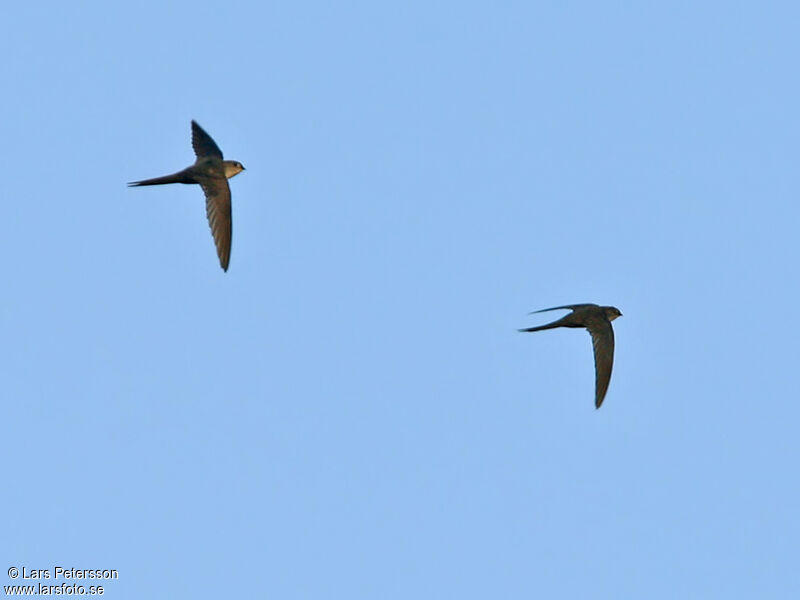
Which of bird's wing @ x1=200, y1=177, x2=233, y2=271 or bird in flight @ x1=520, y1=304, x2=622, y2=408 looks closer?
bird's wing @ x1=200, y1=177, x2=233, y2=271

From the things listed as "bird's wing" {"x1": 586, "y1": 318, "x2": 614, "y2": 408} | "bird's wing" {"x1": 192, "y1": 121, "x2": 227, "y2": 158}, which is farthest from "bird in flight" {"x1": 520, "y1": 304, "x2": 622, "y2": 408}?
"bird's wing" {"x1": 192, "y1": 121, "x2": 227, "y2": 158}

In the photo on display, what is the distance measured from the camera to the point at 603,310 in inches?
917

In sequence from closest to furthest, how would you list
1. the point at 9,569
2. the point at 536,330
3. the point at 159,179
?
the point at 9,569 → the point at 159,179 → the point at 536,330

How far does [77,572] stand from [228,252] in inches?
196

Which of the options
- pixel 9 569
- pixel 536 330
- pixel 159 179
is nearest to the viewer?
pixel 9 569

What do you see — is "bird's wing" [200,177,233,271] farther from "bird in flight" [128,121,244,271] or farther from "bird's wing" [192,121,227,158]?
"bird's wing" [192,121,227,158]

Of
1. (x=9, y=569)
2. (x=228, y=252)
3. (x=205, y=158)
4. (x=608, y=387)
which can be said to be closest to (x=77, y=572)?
(x=9, y=569)

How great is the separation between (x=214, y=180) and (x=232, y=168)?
677mm

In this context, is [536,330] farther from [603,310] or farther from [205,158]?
[205,158]

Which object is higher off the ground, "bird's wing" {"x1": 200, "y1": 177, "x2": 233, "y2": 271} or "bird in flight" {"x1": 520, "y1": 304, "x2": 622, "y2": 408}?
"bird's wing" {"x1": 200, "y1": 177, "x2": 233, "y2": 271}

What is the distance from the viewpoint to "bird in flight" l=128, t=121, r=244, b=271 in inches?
818

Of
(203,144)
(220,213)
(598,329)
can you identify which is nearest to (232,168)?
(203,144)

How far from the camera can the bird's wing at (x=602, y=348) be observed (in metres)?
23.0

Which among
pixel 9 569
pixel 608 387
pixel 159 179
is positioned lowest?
pixel 9 569
